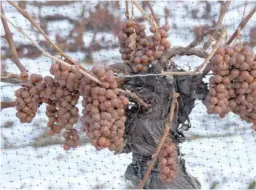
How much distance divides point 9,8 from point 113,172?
1.17 m

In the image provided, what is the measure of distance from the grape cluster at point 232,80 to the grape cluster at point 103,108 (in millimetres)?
149

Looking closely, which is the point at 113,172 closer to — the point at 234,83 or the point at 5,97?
the point at 5,97

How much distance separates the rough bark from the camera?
86 centimetres

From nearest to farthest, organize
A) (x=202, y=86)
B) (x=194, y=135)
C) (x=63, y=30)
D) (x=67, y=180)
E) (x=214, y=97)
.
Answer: (x=214, y=97) < (x=202, y=86) < (x=67, y=180) < (x=194, y=135) < (x=63, y=30)

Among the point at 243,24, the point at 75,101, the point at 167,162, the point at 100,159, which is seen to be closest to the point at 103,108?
the point at 75,101

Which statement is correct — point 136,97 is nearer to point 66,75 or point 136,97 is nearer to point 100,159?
point 66,75

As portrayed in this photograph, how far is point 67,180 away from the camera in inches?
82.3

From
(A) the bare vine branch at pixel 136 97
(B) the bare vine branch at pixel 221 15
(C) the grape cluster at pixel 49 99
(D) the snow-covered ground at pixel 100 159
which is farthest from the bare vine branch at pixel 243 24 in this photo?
(D) the snow-covered ground at pixel 100 159

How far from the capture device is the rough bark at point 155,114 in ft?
2.82

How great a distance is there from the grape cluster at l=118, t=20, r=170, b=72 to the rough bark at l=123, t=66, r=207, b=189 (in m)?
0.06

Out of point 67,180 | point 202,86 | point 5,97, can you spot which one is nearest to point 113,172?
point 67,180

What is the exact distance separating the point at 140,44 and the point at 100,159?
1.38 m

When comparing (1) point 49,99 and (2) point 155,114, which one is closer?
(1) point 49,99

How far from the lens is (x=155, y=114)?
0.90 metres
